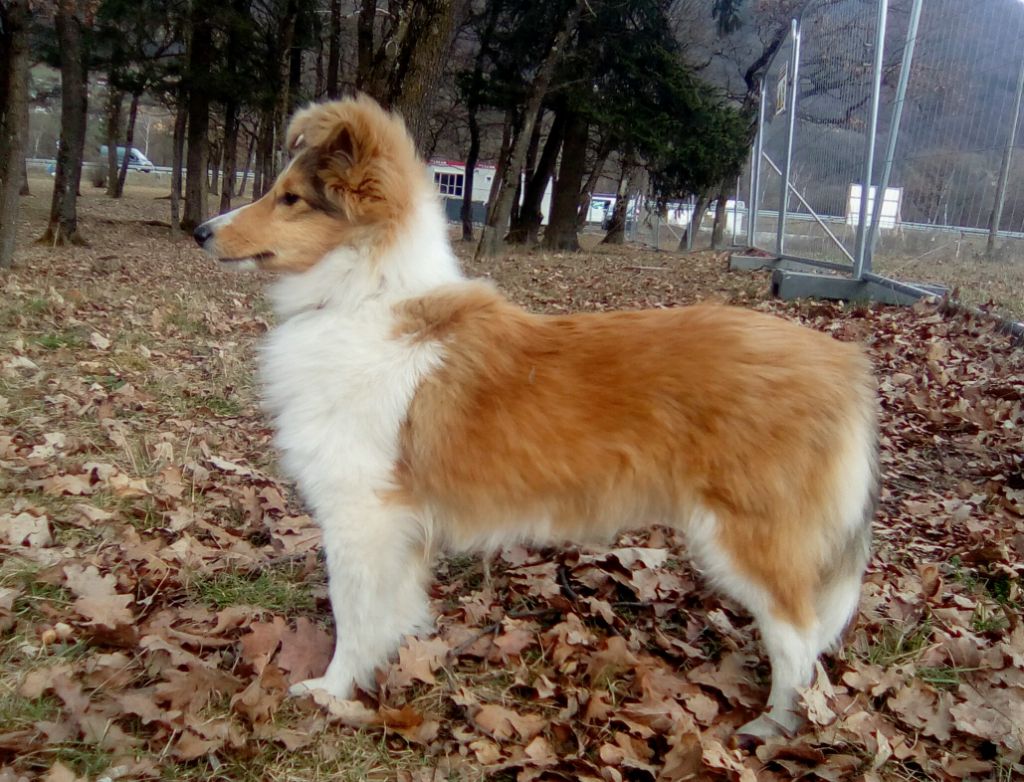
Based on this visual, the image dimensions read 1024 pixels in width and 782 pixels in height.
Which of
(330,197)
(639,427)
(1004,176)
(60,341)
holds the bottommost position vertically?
(60,341)

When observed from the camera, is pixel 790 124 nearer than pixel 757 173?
Yes

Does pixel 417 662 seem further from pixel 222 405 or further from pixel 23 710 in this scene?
pixel 222 405

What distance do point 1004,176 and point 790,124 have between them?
21.8 ft

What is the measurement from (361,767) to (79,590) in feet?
5.09

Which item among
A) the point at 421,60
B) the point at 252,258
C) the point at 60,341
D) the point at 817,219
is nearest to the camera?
the point at 252,258

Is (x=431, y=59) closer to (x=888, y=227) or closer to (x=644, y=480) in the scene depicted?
(x=888, y=227)

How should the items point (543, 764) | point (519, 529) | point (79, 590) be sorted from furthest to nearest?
point (79, 590), point (519, 529), point (543, 764)

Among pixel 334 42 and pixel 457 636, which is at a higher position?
pixel 334 42

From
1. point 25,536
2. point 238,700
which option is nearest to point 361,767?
point 238,700

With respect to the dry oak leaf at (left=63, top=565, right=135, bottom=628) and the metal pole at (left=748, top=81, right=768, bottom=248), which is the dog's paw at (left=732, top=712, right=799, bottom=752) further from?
the metal pole at (left=748, top=81, right=768, bottom=248)

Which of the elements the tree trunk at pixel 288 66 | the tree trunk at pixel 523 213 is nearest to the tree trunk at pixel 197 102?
the tree trunk at pixel 288 66

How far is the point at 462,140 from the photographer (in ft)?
108

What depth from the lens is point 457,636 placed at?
10.3 feet

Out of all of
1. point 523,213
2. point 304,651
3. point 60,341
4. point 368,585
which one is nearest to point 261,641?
point 304,651
